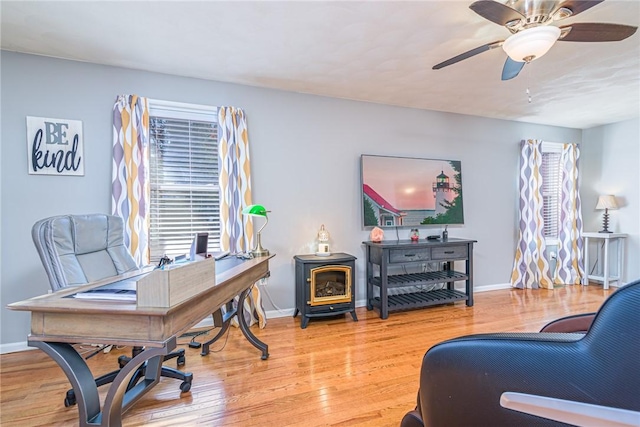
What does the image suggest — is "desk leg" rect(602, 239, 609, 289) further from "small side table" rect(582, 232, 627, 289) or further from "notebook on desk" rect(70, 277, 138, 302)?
"notebook on desk" rect(70, 277, 138, 302)

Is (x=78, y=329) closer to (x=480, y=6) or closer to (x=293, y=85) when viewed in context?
(x=480, y=6)

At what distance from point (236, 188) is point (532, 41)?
2593 millimetres

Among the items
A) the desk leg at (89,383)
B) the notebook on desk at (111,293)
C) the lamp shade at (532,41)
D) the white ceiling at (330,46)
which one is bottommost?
the desk leg at (89,383)

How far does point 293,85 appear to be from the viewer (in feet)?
10.3

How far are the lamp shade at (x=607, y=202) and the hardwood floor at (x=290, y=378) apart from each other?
2.28 meters

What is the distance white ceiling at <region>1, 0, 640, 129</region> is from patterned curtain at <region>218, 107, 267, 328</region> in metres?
0.47

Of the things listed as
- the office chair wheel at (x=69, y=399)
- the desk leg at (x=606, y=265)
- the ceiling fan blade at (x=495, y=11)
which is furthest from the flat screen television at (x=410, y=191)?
the office chair wheel at (x=69, y=399)

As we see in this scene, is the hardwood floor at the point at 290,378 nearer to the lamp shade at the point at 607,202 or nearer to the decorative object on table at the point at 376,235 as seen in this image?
the decorative object on table at the point at 376,235

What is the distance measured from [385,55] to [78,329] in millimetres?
2743

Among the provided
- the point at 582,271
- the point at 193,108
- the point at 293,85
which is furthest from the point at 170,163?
the point at 582,271

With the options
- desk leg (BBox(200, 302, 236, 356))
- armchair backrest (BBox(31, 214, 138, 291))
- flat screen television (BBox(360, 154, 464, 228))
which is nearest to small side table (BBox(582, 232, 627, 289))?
flat screen television (BBox(360, 154, 464, 228))

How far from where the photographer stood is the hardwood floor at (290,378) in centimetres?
167

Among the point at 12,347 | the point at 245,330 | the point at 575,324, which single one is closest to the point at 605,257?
the point at 575,324

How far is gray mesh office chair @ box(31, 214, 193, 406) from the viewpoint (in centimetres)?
163
